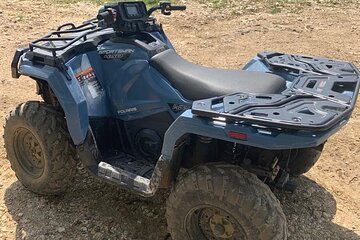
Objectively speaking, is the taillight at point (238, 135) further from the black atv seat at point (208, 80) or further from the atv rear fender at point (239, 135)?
the black atv seat at point (208, 80)

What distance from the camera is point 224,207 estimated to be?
3004mm

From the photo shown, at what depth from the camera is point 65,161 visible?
391 cm

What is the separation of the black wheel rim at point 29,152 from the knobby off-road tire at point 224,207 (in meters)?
1.52

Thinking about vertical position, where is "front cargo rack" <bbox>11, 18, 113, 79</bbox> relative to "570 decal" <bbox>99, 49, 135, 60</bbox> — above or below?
above

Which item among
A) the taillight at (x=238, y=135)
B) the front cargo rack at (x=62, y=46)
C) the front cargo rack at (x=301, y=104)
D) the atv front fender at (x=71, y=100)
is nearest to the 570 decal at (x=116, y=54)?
the front cargo rack at (x=62, y=46)

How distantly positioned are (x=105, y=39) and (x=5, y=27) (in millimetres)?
6299

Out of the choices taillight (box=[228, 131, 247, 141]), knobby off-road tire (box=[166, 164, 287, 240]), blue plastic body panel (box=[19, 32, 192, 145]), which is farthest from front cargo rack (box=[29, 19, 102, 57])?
taillight (box=[228, 131, 247, 141])

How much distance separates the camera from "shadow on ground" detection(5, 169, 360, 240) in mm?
3768

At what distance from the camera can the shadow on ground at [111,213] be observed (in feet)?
12.4

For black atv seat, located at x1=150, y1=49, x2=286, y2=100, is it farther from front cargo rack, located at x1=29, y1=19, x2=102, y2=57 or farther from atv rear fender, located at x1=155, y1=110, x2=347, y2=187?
front cargo rack, located at x1=29, y1=19, x2=102, y2=57

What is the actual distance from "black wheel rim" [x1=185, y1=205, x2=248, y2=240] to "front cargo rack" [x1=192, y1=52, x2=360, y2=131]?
723 mm

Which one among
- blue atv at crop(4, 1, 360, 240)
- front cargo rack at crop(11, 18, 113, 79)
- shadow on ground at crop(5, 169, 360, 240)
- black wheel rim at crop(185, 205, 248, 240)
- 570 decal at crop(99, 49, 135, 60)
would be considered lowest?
shadow on ground at crop(5, 169, 360, 240)

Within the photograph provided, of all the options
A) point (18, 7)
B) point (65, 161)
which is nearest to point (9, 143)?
point (65, 161)

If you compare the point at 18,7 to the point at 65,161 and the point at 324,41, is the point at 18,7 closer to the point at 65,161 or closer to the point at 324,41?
the point at 324,41
